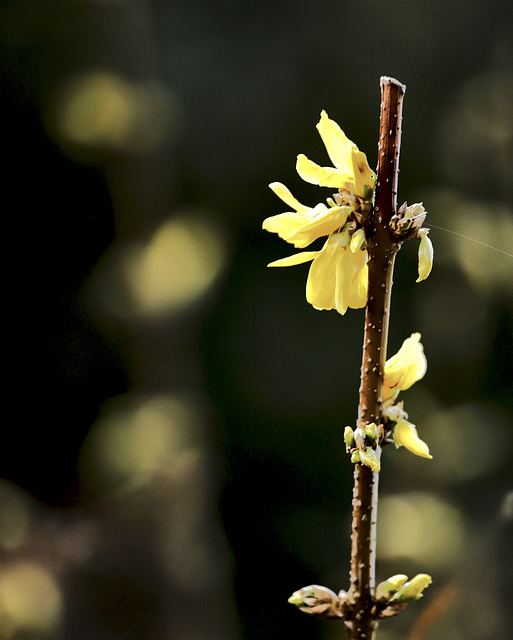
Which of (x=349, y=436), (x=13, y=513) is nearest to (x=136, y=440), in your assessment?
(x=13, y=513)

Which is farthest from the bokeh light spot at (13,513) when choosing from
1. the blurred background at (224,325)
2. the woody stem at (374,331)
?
the woody stem at (374,331)

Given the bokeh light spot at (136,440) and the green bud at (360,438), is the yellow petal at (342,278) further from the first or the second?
the bokeh light spot at (136,440)

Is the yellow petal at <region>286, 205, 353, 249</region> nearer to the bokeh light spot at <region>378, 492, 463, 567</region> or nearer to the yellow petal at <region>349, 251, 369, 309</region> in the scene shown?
the yellow petal at <region>349, 251, 369, 309</region>

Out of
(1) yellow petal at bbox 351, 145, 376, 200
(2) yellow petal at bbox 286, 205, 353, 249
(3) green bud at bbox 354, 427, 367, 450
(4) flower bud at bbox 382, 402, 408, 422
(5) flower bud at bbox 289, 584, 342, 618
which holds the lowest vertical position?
(5) flower bud at bbox 289, 584, 342, 618

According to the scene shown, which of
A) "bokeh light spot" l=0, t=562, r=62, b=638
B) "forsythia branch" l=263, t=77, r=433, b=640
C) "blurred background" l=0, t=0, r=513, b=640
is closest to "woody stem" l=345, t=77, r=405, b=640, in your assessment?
"forsythia branch" l=263, t=77, r=433, b=640

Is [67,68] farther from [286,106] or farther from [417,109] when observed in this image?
[417,109]

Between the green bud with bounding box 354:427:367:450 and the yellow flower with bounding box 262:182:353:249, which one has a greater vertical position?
the yellow flower with bounding box 262:182:353:249

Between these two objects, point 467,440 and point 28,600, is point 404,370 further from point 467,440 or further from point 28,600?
point 28,600
